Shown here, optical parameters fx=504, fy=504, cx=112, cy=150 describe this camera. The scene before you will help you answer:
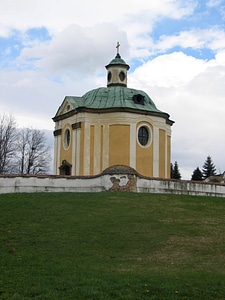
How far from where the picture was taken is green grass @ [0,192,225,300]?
1025cm

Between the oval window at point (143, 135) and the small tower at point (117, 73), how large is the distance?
5.89 meters

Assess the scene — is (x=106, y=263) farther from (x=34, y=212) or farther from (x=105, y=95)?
(x=105, y=95)

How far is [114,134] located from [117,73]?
735cm

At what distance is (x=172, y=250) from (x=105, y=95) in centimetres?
2502

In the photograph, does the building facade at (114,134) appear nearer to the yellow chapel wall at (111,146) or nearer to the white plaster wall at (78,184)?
the yellow chapel wall at (111,146)

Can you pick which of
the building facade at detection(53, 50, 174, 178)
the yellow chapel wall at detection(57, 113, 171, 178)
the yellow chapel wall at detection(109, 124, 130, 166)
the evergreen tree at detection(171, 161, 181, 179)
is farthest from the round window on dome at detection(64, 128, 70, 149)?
the evergreen tree at detection(171, 161, 181, 179)

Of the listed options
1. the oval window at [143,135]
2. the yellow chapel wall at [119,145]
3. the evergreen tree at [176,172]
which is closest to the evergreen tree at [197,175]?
the evergreen tree at [176,172]

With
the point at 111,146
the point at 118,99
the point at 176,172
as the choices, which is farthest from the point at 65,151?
the point at 176,172

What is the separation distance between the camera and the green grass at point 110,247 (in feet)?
33.6

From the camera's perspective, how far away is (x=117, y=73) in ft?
137

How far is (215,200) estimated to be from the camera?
84.2ft

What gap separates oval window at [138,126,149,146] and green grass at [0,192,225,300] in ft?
40.3

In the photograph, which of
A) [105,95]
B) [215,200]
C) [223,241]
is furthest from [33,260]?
[105,95]

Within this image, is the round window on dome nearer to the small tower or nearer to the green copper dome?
the green copper dome
